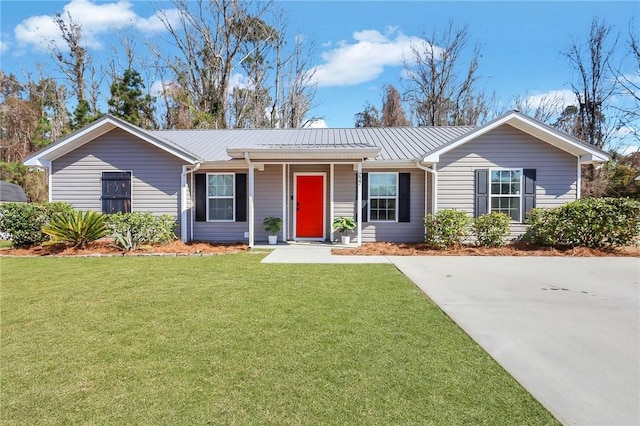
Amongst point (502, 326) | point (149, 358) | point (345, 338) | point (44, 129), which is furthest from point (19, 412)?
point (44, 129)

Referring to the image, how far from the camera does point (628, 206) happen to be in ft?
28.8

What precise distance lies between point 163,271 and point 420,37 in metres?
25.8

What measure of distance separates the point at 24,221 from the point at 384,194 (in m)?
10.6

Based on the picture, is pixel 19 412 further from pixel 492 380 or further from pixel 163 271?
pixel 163 271

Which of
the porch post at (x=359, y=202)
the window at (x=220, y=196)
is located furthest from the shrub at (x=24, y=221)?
the porch post at (x=359, y=202)

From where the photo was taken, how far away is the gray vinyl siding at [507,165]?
10219 millimetres

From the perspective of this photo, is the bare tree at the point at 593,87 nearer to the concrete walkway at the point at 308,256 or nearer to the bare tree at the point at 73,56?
the concrete walkway at the point at 308,256

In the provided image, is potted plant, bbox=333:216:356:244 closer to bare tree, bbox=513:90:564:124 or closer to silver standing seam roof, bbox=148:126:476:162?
silver standing seam roof, bbox=148:126:476:162

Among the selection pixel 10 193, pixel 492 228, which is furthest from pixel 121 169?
pixel 492 228

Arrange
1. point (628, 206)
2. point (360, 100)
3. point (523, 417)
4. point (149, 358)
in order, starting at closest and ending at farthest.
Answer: point (523, 417)
point (149, 358)
point (628, 206)
point (360, 100)

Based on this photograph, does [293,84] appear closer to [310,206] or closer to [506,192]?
[310,206]

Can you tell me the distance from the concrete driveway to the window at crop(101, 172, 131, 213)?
8.88 meters

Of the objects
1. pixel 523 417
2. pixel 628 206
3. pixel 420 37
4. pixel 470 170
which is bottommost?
pixel 523 417

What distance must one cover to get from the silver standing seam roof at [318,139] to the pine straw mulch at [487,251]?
3.26 meters
